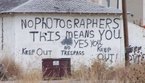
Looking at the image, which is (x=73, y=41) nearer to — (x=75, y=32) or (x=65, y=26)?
(x=75, y=32)

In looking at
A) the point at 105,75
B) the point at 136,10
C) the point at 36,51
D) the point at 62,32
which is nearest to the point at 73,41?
the point at 62,32

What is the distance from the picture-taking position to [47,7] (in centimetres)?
2584

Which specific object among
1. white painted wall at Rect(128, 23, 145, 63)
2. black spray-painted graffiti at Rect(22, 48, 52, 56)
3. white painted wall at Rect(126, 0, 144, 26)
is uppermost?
white painted wall at Rect(126, 0, 144, 26)

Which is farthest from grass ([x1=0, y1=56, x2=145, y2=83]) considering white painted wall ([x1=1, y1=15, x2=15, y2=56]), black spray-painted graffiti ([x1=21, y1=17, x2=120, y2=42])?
white painted wall ([x1=1, y1=15, x2=15, y2=56])

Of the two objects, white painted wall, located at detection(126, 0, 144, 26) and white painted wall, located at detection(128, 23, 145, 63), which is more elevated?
white painted wall, located at detection(126, 0, 144, 26)

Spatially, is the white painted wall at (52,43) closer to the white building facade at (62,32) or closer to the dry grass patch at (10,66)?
the white building facade at (62,32)

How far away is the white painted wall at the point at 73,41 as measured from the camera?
25.4m

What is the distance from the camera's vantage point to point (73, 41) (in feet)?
85.4

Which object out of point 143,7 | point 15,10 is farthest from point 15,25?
point 143,7

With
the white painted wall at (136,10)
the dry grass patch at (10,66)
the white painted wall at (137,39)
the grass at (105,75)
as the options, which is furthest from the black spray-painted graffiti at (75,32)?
the white painted wall at (136,10)

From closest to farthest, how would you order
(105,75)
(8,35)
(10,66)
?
(105,75), (10,66), (8,35)

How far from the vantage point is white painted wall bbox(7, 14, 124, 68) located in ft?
83.4

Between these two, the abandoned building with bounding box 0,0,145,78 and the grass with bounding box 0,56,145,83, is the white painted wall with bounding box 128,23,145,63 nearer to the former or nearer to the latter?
the abandoned building with bounding box 0,0,145,78

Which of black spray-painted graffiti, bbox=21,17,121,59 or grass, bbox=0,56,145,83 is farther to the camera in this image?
black spray-painted graffiti, bbox=21,17,121,59
